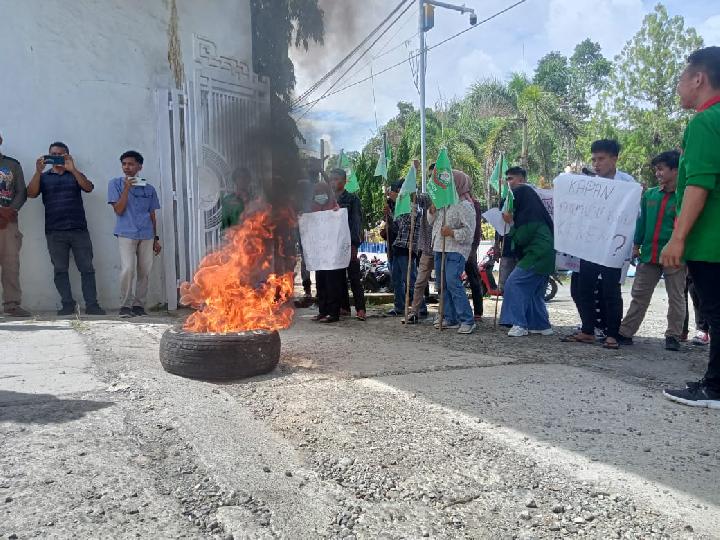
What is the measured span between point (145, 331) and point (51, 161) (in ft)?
8.59

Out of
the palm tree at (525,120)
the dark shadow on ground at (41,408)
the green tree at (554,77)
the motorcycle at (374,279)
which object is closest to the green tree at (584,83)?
the green tree at (554,77)

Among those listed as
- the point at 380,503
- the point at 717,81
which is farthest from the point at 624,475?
the point at 717,81

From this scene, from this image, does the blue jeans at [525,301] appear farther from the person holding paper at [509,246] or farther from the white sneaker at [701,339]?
the white sneaker at [701,339]

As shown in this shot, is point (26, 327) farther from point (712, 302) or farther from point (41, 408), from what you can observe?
point (712, 302)

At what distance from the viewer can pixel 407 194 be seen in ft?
25.2

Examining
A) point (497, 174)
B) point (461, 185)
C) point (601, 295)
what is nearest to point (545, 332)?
point (601, 295)

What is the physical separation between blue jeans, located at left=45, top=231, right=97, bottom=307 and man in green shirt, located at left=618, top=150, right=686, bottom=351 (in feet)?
20.5

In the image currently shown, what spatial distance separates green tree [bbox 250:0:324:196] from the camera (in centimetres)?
765

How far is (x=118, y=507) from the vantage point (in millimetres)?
2295

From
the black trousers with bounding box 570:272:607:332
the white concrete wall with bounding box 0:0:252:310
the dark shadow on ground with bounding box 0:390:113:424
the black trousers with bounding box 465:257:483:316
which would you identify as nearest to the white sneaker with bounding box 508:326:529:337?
the black trousers with bounding box 570:272:607:332

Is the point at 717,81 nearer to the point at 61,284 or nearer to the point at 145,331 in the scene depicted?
the point at 145,331

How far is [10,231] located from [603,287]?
6.82m

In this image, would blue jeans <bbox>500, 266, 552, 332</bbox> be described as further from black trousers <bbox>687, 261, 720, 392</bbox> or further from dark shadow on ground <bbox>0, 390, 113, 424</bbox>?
dark shadow on ground <bbox>0, 390, 113, 424</bbox>

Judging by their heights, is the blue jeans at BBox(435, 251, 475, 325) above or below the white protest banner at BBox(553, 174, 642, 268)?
below
